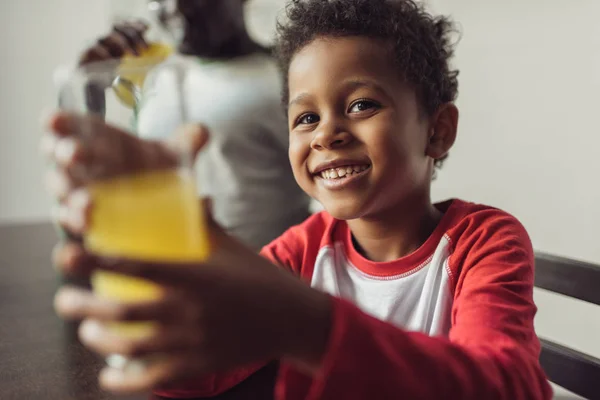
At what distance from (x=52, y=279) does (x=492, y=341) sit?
910mm

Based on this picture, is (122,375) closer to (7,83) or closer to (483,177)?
(483,177)

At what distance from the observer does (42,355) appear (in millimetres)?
777

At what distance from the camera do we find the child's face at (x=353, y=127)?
0.72m

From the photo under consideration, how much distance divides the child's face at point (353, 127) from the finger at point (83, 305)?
44cm

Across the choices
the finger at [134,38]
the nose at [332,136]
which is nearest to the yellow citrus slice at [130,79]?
the nose at [332,136]

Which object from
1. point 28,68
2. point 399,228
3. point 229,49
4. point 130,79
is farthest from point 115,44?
point 28,68

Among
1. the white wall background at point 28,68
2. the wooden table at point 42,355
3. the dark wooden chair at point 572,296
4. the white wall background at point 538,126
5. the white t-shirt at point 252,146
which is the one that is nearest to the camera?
the wooden table at point 42,355

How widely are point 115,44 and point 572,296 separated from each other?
2.86 ft

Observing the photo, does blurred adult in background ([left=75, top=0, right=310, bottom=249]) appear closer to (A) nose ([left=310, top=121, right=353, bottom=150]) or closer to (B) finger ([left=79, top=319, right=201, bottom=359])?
(A) nose ([left=310, top=121, right=353, bottom=150])

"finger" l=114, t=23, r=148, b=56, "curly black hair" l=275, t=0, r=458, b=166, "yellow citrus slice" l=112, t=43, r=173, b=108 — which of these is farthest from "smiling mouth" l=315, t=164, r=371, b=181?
"finger" l=114, t=23, r=148, b=56

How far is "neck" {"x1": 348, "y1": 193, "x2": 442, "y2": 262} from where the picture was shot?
0.81m

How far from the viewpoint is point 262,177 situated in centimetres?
119

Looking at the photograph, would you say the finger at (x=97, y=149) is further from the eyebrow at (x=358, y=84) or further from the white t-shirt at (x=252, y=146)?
the white t-shirt at (x=252, y=146)

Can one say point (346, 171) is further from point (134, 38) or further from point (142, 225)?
point (134, 38)
